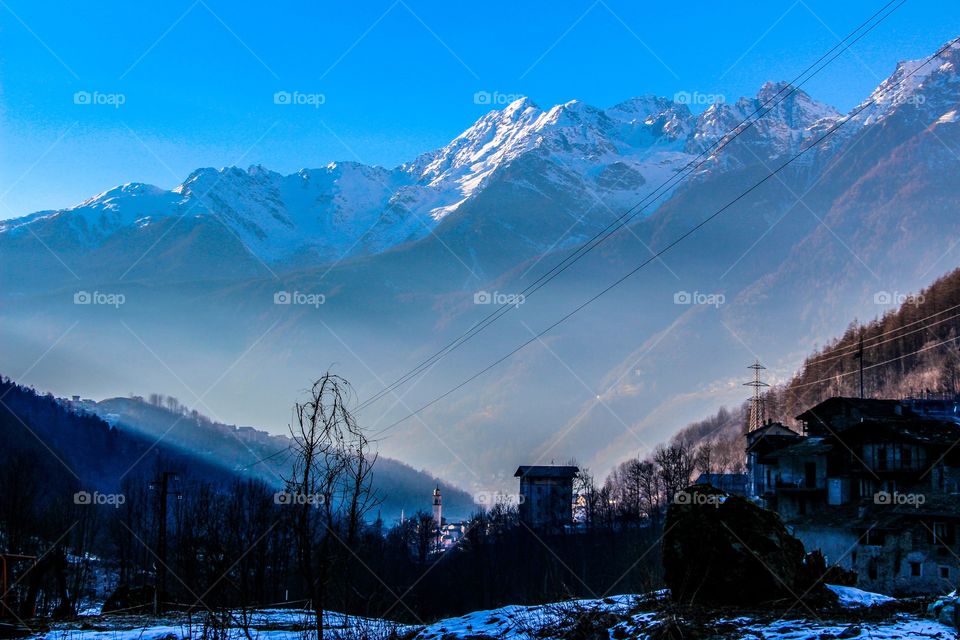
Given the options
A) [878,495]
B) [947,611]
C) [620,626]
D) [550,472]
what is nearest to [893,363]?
[550,472]

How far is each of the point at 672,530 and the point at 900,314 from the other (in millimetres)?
152264

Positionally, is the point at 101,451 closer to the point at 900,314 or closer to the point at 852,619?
the point at 900,314

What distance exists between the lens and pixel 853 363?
481 feet

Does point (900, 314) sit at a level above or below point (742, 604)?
above

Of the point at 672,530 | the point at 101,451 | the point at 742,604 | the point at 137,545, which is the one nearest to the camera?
the point at 742,604

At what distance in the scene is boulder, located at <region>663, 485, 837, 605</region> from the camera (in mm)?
18375

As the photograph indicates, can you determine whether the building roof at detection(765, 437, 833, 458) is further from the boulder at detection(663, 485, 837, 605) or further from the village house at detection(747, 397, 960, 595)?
the boulder at detection(663, 485, 837, 605)

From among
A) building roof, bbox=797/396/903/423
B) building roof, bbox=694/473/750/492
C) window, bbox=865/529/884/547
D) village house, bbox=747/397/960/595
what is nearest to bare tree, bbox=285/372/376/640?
village house, bbox=747/397/960/595

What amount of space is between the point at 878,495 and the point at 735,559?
40759 mm

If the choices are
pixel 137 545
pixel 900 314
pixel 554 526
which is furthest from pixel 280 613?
pixel 900 314

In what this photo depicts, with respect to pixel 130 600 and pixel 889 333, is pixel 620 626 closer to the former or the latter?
pixel 130 600

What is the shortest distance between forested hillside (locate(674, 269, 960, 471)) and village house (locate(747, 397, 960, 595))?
65099 mm

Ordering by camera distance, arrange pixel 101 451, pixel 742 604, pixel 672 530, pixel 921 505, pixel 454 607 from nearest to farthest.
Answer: pixel 742 604
pixel 672 530
pixel 921 505
pixel 454 607
pixel 101 451

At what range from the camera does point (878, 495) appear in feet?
180
